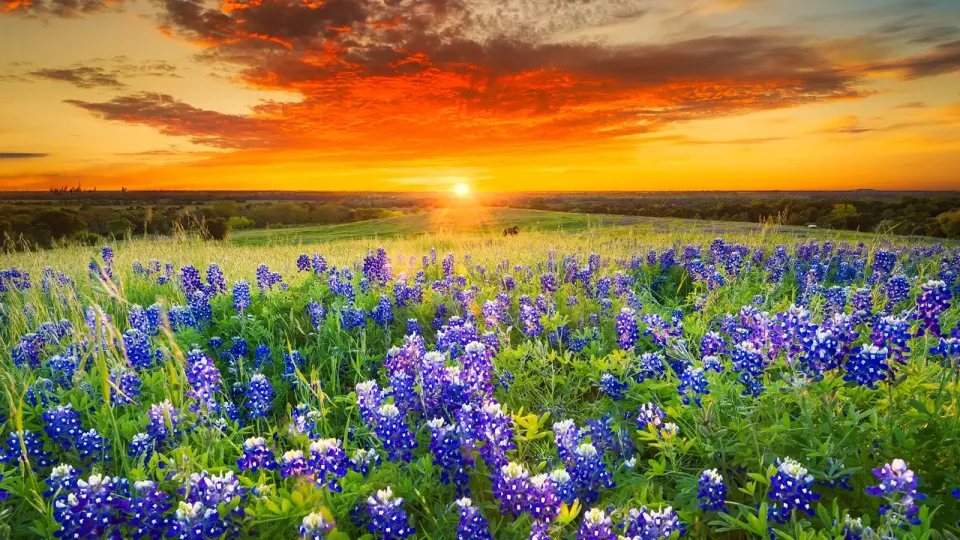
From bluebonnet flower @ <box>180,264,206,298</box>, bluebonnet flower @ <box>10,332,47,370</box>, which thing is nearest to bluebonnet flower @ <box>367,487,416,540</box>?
bluebonnet flower @ <box>10,332,47,370</box>

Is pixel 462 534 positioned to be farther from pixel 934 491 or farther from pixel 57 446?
pixel 57 446

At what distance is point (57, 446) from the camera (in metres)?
3.53

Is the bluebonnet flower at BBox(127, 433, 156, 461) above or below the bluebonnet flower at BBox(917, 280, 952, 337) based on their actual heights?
below

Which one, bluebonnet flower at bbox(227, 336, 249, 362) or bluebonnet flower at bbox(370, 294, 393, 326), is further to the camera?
bluebonnet flower at bbox(370, 294, 393, 326)

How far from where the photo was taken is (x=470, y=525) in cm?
248

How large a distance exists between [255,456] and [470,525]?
4.41 feet

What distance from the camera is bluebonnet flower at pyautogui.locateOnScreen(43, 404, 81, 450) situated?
334 centimetres

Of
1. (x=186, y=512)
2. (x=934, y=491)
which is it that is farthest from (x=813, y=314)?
(x=186, y=512)

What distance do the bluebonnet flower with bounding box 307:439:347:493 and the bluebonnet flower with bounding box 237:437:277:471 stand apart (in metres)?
0.41

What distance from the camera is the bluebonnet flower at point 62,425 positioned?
11.0 ft

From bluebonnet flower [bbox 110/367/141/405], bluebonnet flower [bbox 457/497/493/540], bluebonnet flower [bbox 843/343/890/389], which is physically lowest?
bluebonnet flower [bbox 457/497/493/540]

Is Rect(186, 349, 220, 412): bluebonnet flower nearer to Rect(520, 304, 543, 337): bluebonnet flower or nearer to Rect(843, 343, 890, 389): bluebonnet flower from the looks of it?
Rect(520, 304, 543, 337): bluebonnet flower

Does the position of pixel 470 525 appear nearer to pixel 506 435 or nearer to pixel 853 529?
pixel 506 435

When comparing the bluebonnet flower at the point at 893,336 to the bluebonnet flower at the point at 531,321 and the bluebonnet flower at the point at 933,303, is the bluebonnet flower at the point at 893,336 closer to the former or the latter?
the bluebonnet flower at the point at 933,303
